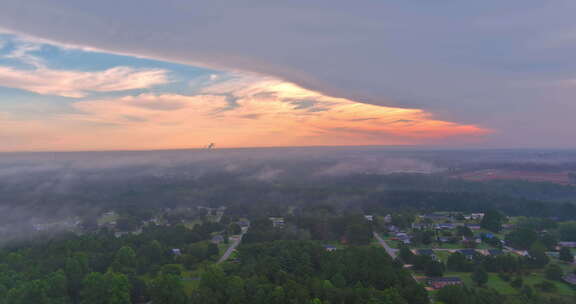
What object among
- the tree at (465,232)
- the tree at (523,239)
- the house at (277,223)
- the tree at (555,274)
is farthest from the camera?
the house at (277,223)

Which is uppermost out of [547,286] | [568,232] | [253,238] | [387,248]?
[568,232]

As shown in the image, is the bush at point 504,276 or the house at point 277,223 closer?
the bush at point 504,276

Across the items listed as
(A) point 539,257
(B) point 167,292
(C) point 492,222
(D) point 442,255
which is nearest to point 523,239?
(A) point 539,257

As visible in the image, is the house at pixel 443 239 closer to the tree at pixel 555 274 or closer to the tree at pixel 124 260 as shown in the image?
the tree at pixel 555 274

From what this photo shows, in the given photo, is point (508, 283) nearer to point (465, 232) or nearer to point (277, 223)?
point (465, 232)

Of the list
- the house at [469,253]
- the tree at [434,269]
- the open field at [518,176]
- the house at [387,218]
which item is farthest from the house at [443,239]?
the open field at [518,176]

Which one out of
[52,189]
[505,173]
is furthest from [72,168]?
[505,173]

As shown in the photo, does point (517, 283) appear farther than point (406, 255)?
No

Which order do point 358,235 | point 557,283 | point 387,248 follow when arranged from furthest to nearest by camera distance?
point 358,235 < point 387,248 < point 557,283

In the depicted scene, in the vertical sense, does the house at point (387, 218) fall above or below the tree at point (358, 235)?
below

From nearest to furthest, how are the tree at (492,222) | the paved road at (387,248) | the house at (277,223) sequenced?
the paved road at (387,248)
the house at (277,223)
the tree at (492,222)

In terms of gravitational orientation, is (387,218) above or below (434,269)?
below

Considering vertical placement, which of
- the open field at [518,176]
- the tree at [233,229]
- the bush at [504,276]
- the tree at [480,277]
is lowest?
the tree at [233,229]
